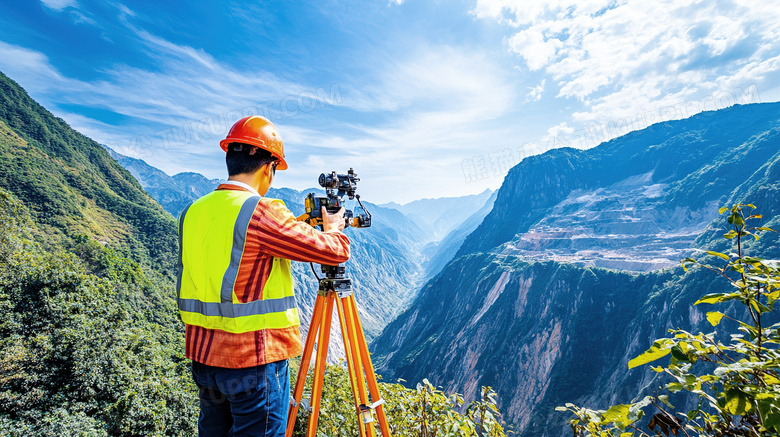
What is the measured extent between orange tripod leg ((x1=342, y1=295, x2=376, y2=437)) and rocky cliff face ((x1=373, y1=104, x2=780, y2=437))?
59.6 meters

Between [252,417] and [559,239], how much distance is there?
118 metres

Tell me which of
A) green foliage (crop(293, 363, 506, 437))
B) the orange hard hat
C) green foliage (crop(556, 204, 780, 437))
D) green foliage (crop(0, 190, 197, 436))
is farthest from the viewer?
green foliage (crop(0, 190, 197, 436))

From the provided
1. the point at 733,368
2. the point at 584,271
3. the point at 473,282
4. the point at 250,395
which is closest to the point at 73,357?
the point at 250,395

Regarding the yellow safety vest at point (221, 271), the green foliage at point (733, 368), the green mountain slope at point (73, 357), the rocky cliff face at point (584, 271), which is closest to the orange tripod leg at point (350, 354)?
the yellow safety vest at point (221, 271)

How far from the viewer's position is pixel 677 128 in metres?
139

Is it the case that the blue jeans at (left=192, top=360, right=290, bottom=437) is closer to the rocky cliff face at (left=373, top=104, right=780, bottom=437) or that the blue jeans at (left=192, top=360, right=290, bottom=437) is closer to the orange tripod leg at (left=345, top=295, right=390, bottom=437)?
the orange tripod leg at (left=345, top=295, right=390, bottom=437)

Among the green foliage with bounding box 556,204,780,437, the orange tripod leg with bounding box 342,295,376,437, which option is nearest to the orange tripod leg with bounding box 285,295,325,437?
the orange tripod leg with bounding box 342,295,376,437

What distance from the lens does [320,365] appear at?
2.90 meters

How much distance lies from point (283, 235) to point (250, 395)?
1.25 m

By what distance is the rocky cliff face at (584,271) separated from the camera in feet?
188

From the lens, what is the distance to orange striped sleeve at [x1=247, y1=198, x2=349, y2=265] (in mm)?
2229

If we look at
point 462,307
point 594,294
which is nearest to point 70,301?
point 594,294

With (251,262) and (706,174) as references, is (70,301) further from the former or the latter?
(706,174)

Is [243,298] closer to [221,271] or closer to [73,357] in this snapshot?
[221,271]
